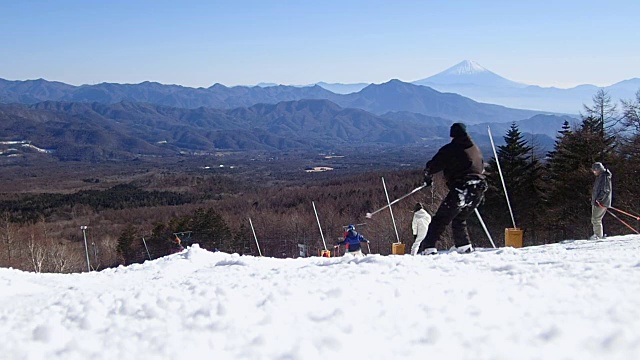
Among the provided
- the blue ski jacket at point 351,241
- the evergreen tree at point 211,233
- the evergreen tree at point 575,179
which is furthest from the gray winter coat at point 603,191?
the evergreen tree at point 211,233

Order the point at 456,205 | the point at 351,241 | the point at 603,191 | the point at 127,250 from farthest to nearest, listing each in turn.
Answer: the point at 127,250 < the point at 351,241 < the point at 603,191 < the point at 456,205

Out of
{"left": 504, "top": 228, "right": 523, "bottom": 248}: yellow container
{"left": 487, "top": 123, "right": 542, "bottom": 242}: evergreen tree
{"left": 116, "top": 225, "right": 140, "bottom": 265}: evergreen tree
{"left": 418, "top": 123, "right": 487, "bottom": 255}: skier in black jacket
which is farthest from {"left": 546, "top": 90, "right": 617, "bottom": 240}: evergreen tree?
{"left": 116, "top": 225, "right": 140, "bottom": 265}: evergreen tree

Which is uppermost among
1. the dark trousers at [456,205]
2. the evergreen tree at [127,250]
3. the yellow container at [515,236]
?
the dark trousers at [456,205]

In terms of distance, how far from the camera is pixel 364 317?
5.55 m

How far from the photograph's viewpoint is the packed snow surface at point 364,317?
482 centimetres

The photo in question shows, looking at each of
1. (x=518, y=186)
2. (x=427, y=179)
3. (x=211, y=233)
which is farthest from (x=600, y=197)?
(x=211, y=233)

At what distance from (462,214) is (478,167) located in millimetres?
932

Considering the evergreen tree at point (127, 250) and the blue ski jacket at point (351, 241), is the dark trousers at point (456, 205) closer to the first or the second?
the blue ski jacket at point (351, 241)

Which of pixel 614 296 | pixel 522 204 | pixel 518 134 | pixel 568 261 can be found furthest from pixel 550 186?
pixel 614 296

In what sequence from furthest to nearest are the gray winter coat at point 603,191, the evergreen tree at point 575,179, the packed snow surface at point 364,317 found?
the evergreen tree at point 575,179
the gray winter coat at point 603,191
the packed snow surface at point 364,317

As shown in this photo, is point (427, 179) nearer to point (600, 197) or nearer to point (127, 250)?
point (600, 197)

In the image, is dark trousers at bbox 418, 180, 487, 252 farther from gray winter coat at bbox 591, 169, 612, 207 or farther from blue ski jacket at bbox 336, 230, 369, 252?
gray winter coat at bbox 591, 169, 612, 207

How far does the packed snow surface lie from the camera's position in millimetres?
4824

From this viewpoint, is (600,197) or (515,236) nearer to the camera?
(600,197)
